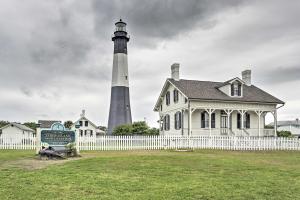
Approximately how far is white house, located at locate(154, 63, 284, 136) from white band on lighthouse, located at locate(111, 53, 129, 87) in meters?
9.72

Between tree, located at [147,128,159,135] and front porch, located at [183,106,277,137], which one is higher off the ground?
front porch, located at [183,106,277,137]

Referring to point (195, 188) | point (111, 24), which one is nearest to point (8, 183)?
point (195, 188)

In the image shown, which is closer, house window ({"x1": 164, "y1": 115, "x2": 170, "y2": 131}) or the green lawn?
the green lawn

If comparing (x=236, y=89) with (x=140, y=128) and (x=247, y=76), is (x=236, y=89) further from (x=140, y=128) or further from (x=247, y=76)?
(x=140, y=128)

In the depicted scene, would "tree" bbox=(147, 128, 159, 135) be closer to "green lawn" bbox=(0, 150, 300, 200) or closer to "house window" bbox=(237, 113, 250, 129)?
"house window" bbox=(237, 113, 250, 129)

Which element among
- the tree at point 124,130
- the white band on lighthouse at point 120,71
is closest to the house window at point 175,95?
the tree at point 124,130

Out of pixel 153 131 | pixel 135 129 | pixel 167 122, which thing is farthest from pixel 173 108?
pixel 153 131

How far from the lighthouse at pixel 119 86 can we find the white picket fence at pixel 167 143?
15.6m

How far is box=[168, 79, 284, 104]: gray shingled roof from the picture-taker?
27359 millimetres

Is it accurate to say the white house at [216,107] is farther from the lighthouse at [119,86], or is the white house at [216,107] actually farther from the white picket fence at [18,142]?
the white picket fence at [18,142]

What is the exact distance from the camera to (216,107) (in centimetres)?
2752

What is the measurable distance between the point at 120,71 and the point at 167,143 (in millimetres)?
18116

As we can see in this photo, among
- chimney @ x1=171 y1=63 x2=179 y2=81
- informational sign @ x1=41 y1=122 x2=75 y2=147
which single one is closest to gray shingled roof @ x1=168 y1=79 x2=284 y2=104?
chimney @ x1=171 y1=63 x2=179 y2=81

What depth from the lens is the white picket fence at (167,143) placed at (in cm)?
2258
